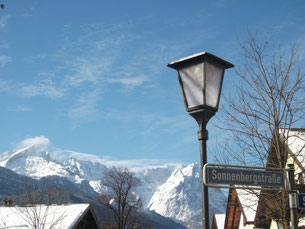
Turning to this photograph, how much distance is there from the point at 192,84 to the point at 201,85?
0.43ft

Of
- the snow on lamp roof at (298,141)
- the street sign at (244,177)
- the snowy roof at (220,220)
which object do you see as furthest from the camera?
the snowy roof at (220,220)

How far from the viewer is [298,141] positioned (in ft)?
52.0

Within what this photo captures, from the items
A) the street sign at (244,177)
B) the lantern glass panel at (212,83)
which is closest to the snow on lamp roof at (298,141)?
the street sign at (244,177)

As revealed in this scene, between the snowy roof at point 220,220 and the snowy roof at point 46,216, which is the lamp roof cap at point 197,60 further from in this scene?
the snowy roof at point 220,220

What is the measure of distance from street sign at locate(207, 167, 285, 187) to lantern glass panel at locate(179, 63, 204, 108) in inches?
33.1

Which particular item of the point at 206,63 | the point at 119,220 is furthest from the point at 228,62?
the point at 119,220

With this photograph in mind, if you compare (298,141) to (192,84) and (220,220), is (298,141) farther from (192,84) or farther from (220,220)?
(220,220)

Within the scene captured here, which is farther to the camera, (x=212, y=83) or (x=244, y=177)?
(x=244, y=177)

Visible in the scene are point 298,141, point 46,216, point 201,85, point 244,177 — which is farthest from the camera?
point 46,216

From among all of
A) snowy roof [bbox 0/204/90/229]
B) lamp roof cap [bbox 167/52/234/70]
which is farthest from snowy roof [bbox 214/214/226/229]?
lamp roof cap [bbox 167/52/234/70]

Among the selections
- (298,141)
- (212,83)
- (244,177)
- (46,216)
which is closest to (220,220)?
(46,216)

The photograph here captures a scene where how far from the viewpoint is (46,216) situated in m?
36.1

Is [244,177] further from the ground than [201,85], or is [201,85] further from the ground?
[201,85]

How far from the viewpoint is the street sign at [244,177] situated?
16.7 feet
